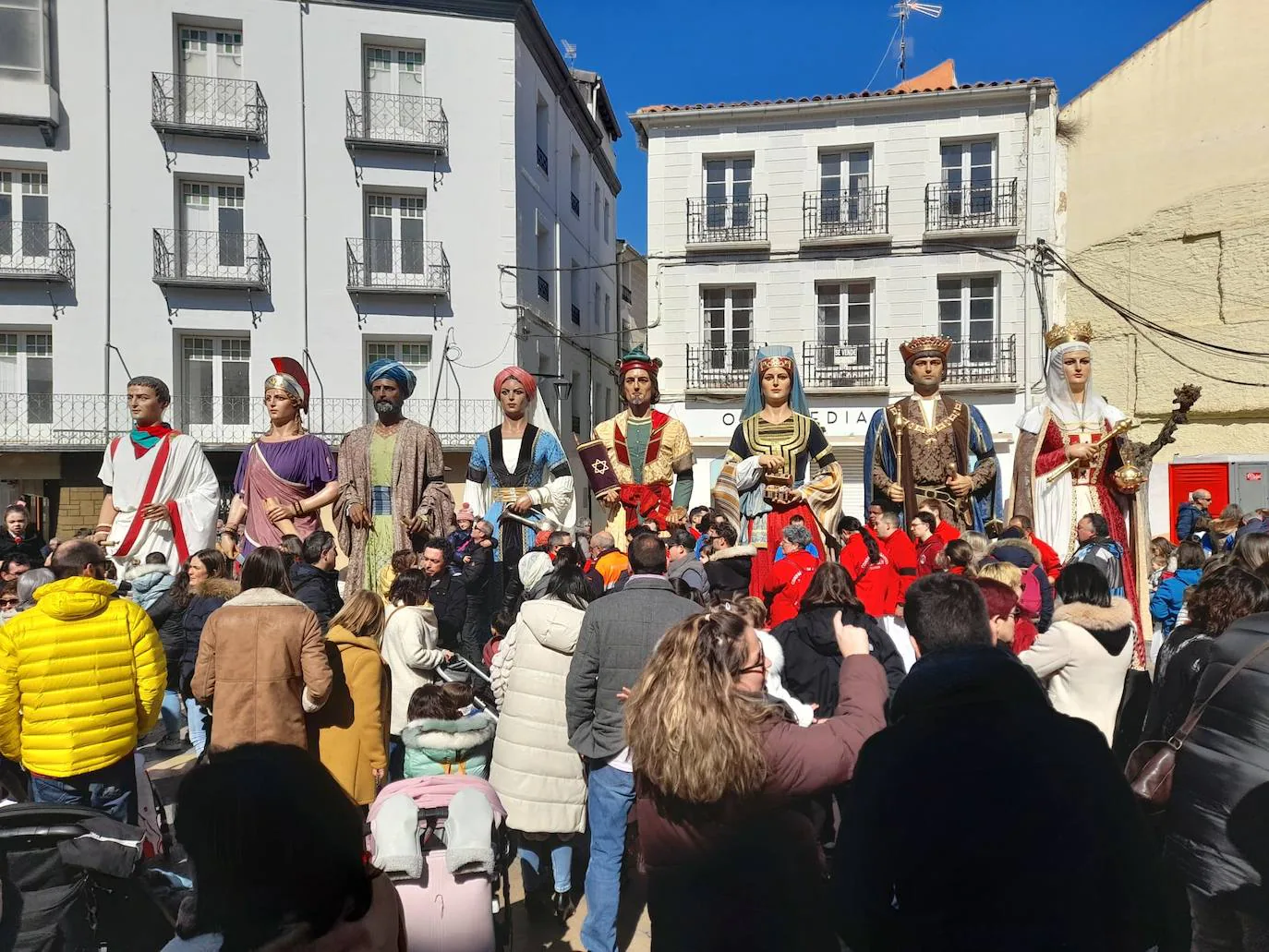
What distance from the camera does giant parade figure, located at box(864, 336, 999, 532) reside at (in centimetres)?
696

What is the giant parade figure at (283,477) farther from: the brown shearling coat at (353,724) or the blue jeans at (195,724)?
the brown shearling coat at (353,724)

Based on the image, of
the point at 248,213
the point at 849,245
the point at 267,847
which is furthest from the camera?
the point at 849,245

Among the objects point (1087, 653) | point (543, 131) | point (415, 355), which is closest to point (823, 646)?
point (1087, 653)

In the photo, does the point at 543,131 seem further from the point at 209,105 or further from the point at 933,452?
the point at 933,452

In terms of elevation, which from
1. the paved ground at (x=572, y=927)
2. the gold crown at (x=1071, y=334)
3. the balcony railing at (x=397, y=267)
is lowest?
the paved ground at (x=572, y=927)

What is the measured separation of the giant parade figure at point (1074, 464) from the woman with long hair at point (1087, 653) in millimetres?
3082

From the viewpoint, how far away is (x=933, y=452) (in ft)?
22.9

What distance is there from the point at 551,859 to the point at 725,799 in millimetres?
2181

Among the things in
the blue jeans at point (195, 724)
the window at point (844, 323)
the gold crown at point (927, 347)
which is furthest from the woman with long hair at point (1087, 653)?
the window at point (844, 323)

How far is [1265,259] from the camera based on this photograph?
17234 millimetres

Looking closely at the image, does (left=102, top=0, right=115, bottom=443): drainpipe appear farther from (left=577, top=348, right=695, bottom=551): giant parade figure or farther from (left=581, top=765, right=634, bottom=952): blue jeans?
(left=581, top=765, right=634, bottom=952): blue jeans

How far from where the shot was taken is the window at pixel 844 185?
20172mm

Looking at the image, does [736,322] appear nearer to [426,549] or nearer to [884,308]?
[884,308]

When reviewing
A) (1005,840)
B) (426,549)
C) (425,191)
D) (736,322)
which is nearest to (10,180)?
(425,191)
